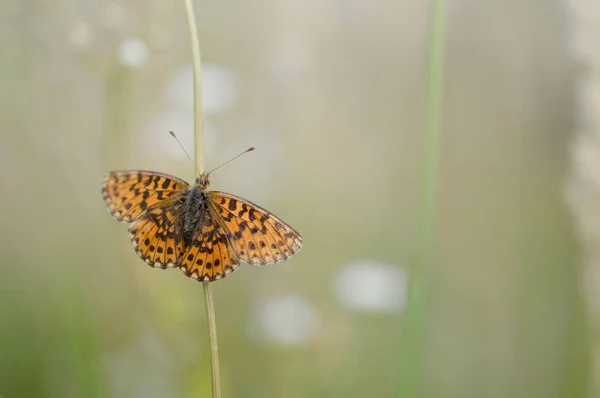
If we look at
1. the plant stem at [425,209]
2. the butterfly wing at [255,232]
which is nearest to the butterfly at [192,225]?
the butterfly wing at [255,232]

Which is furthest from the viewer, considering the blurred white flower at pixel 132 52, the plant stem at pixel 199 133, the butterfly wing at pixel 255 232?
the blurred white flower at pixel 132 52

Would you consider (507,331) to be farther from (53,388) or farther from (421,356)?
(53,388)

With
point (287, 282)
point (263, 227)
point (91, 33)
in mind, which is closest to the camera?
point (263, 227)

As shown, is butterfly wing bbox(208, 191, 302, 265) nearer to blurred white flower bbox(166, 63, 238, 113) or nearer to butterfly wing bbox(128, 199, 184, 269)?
butterfly wing bbox(128, 199, 184, 269)

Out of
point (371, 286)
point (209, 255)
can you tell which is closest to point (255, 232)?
point (209, 255)

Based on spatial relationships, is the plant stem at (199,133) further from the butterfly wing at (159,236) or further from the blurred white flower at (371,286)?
the blurred white flower at (371,286)

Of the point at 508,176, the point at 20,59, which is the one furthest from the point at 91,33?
the point at 508,176
